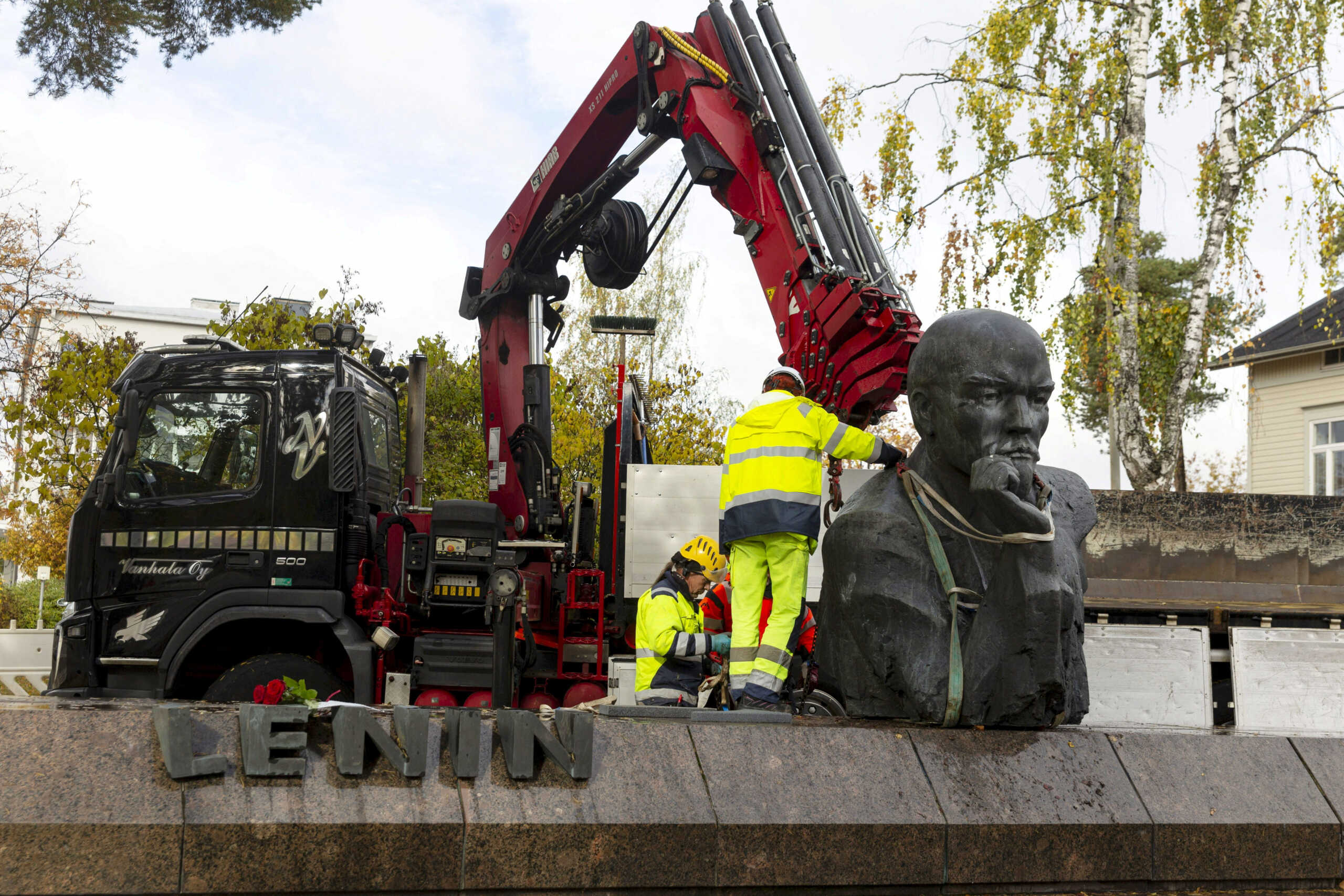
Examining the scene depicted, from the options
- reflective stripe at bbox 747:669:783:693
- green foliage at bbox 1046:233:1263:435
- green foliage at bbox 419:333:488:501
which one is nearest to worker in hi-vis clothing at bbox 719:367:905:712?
reflective stripe at bbox 747:669:783:693

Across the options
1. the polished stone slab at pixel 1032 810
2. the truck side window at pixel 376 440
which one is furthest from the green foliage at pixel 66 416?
the polished stone slab at pixel 1032 810

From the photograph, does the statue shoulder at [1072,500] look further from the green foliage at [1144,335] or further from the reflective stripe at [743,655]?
the green foliage at [1144,335]

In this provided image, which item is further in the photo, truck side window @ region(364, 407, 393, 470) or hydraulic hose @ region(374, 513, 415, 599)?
truck side window @ region(364, 407, 393, 470)

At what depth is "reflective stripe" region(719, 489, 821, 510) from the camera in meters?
A: 5.76

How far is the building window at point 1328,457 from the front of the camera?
895 inches

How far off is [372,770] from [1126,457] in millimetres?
12812

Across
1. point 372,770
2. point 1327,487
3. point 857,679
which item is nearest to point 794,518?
point 857,679

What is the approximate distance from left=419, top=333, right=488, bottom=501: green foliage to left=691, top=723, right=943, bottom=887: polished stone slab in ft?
65.5

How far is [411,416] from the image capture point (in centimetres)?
1012

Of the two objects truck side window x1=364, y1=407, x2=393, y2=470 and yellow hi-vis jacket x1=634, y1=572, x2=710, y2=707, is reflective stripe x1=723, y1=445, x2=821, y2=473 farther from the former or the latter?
truck side window x1=364, y1=407, x2=393, y2=470

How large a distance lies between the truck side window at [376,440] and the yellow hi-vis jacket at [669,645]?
9.79ft

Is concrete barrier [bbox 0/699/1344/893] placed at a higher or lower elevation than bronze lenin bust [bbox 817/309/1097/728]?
lower

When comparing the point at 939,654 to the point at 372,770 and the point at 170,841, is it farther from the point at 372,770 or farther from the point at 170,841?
the point at 170,841

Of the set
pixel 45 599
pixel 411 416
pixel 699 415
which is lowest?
pixel 45 599
